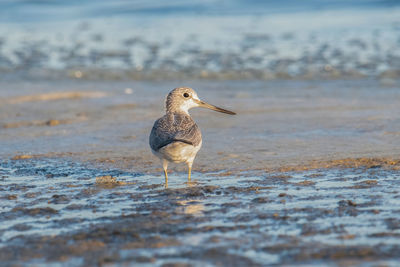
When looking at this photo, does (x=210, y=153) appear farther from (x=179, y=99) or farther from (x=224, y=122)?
(x=224, y=122)

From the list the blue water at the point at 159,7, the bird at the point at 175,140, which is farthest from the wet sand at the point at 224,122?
the blue water at the point at 159,7

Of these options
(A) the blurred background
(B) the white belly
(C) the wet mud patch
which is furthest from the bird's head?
(A) the blurred background

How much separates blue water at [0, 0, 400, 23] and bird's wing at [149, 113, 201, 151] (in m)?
22.0

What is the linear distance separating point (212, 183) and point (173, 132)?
2.01 ft

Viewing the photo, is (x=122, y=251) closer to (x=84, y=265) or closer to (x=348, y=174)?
(x=84, y=265)

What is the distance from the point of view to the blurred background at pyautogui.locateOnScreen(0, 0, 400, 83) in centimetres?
1470

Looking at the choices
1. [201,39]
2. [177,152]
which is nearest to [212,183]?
[177,152]

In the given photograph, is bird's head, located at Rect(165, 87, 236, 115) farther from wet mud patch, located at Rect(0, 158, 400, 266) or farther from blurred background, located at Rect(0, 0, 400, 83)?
blurred background, located at Rect(0, 0, 400, 83)

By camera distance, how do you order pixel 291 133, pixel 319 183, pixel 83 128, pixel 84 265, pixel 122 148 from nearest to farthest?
pixel 84 265
pixel 319 183
pixel 122 148
pixel 291 133
pixel 83 128

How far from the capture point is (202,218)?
16.4ft

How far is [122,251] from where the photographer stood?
430 centimetres

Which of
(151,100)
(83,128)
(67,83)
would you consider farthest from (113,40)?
(83,128)

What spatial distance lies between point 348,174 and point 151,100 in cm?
576

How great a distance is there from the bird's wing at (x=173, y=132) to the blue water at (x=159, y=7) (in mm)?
21980
